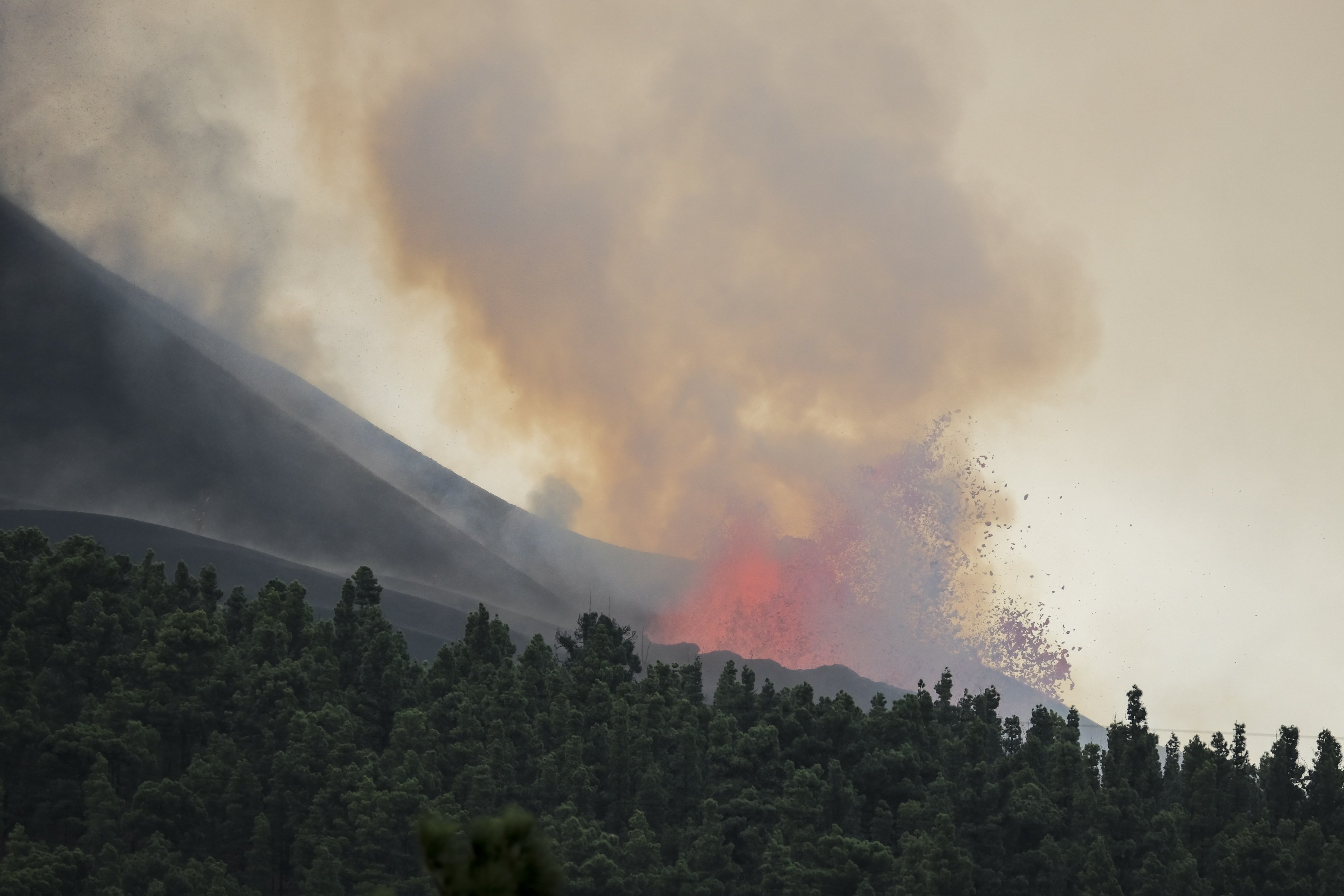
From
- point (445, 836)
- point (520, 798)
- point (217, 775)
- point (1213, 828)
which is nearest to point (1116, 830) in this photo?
point (1213, 828)

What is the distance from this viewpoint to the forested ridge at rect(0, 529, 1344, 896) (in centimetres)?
8569

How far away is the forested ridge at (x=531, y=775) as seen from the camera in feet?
281

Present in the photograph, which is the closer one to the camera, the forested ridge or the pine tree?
the forested ridge

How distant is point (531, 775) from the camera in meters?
99.9

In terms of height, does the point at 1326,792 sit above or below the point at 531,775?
above

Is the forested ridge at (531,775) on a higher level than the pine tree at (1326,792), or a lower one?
lower

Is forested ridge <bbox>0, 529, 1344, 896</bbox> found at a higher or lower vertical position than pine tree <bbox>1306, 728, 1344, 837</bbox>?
lower

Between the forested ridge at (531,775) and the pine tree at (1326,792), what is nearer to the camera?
the forested ridge at (531,775)

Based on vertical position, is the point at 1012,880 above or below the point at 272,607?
below

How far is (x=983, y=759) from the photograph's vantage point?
105m

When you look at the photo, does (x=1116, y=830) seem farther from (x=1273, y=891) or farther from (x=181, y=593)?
(x=181, y=593)

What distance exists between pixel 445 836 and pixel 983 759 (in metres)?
97.4

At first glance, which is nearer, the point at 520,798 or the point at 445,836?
the point at 445,836

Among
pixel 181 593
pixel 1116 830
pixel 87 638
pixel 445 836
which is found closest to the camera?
pixel 445 836
